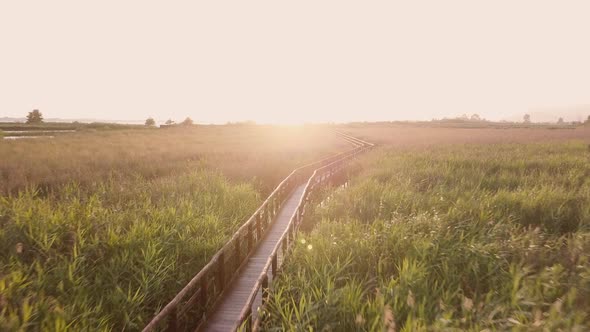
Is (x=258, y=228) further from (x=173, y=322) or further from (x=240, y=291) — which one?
(x=173, y=322)

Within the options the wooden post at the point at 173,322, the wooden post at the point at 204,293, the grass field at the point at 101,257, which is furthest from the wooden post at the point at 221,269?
the wooden post at the point at 173,322

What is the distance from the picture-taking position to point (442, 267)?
658 cm

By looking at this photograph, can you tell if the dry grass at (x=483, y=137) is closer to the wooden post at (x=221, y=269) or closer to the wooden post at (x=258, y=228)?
the wooden post at (x=258, y=228)

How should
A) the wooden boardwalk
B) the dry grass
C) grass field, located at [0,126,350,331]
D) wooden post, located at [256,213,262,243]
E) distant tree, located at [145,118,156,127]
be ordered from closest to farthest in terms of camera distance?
grass field, located at [0,126,350,331] < the wooden boardwalk < wooden post, located at [256,213,262,243] < the dry grass < distant tree, located at [145,118,156,127]

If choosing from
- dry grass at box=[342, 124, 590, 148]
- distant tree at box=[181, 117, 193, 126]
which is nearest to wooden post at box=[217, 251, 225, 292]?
dry grass at box=[342, 124, 590, 148]

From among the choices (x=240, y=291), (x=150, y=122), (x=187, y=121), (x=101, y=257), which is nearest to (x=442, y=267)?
(x=240, y=291)

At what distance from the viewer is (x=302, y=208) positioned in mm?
13312

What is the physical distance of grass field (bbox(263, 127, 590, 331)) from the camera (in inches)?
190

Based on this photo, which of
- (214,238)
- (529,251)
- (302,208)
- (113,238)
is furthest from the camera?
(302,208)

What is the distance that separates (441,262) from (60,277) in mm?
6869

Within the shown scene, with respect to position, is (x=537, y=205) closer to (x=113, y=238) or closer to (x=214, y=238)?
(x=214, y=238)

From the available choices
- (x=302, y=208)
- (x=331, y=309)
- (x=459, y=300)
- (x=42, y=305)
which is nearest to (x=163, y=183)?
(x=302, y=208)

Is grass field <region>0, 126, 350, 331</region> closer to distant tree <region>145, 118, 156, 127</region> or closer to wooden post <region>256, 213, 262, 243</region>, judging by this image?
wooden post <region>256, 213, 262, 243</region>

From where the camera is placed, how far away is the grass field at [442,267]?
4816 mm
